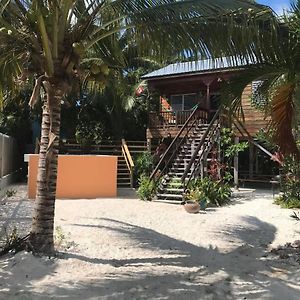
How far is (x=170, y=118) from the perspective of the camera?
2234cm

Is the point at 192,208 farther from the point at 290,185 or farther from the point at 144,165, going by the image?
the point at 144,165

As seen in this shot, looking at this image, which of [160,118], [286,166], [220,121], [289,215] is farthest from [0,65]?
[160,118]

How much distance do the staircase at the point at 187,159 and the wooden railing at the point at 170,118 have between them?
572 millimetres

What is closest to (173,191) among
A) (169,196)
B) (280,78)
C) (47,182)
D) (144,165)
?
(169,196)

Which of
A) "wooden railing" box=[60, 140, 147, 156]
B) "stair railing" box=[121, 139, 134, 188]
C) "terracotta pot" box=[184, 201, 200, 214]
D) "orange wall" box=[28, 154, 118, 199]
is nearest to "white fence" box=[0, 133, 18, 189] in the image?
"orange wall" box=[28, 154, 118, 199]

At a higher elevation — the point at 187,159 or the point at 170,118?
the point at 170,118

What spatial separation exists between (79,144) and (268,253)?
52.3 feet

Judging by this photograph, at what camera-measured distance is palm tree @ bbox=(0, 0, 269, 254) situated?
6816 mm

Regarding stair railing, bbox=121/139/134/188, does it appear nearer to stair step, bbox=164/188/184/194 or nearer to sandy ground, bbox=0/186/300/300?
stair step, bbox=164/188/184/194

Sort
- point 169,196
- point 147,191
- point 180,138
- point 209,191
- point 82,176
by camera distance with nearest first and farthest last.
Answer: point 209,191 < point 169,196 < point 147,191 < point 82,176 < point 180,138

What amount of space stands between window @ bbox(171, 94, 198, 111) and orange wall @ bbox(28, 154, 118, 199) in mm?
7978

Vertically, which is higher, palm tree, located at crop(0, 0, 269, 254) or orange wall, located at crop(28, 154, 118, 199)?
palm tree, located at crop(0, 0, 269, 254)

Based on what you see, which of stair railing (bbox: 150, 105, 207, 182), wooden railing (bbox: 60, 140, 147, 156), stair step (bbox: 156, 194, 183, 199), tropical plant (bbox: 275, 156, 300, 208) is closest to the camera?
tropical plant (bbox: 275, 156, 300, 208)

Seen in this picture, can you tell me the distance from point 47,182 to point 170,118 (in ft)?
49.8
